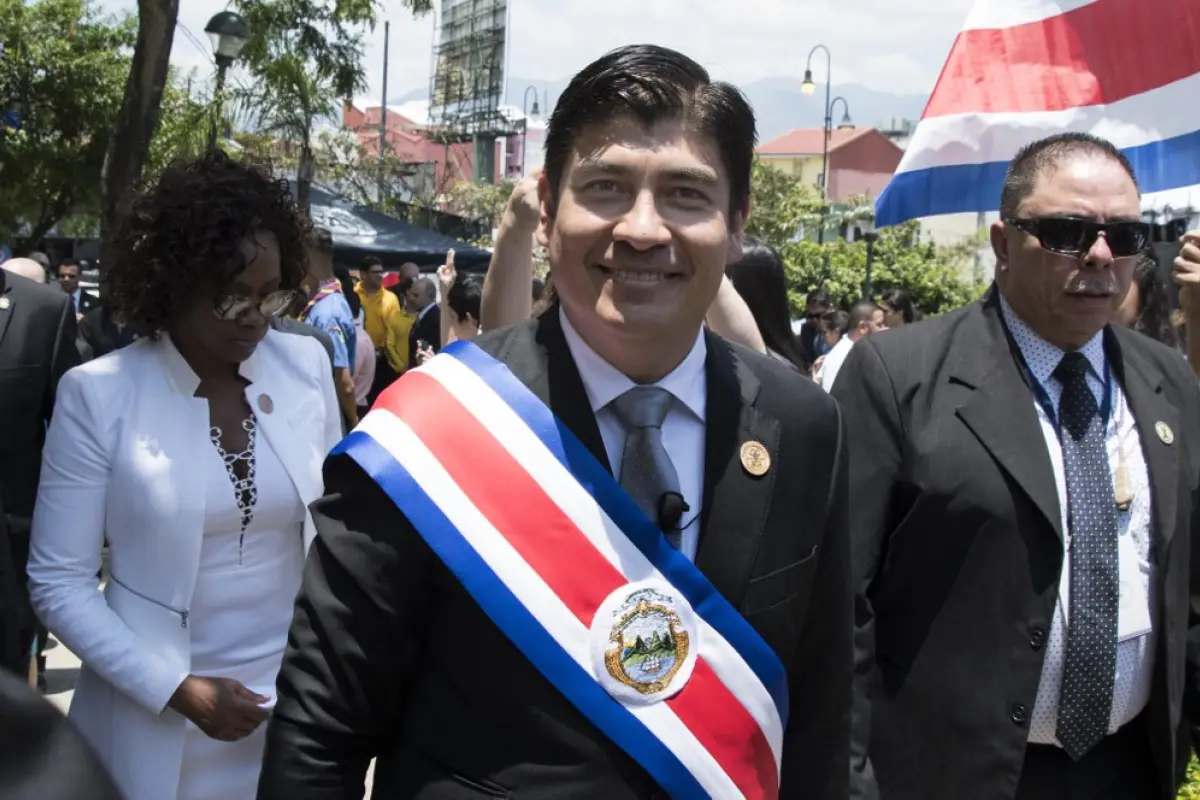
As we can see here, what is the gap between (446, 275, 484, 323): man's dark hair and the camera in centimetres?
695

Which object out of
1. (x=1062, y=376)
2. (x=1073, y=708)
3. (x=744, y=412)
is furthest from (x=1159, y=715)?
(x=744, y=412)

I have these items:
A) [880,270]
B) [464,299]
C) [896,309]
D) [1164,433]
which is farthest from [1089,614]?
[880,270]

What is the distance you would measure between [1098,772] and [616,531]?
5.14 feet

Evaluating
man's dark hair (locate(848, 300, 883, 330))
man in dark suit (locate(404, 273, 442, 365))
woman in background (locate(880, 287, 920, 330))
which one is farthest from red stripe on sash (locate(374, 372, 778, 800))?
woman in background (locate(880, 287, 920, 330))

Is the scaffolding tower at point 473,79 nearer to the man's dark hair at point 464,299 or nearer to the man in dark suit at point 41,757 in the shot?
the man's dark hair at point 464,299

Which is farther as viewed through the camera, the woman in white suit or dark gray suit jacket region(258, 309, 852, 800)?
the woman in white suit

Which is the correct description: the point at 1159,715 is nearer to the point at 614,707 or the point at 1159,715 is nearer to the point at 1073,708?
the point at 1073,708

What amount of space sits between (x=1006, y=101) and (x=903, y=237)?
24.0m

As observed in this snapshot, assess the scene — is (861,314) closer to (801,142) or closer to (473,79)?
(473,79)

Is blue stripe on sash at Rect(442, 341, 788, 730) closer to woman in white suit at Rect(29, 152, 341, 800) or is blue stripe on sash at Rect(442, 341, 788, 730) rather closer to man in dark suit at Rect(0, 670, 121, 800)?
woman in white suit at Rect(29, 152, 341, 800)

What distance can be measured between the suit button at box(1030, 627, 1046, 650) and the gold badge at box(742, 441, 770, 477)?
3.81 ft

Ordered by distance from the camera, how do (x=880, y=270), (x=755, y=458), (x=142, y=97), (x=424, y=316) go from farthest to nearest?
(x=880, y=270) → (x=424, y=316) → (x=142, y=97) → (x=755, y=458)

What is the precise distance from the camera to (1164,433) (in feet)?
10.5

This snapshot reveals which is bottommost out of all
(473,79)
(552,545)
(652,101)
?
(552,545)
